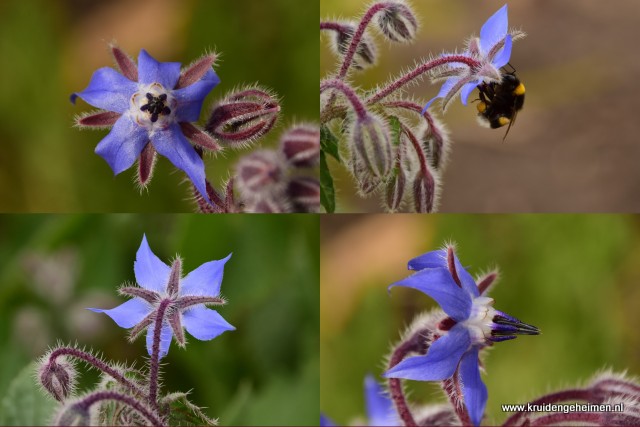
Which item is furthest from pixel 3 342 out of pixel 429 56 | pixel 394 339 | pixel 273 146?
pixel 429 56

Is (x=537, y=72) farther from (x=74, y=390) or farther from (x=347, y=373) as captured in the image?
(x=74, y=390)

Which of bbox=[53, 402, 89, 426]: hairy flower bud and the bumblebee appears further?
the bumblebee

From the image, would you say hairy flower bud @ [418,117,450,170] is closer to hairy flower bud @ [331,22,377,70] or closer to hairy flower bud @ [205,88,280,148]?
hairy flower bud @ [331,22,377,70]

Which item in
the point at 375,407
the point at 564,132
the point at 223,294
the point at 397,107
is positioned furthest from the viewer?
the point at 564,132

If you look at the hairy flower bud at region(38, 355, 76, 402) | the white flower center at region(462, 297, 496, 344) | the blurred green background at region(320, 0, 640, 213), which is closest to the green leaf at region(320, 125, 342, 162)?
the white flower center at region(462, 297, 496, 344)

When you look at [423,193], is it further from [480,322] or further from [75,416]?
[75,416]

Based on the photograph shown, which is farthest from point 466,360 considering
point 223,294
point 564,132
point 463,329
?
point 564,132
